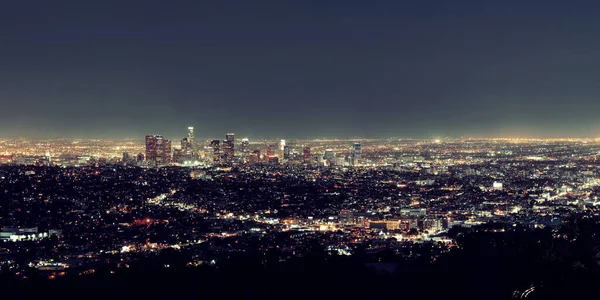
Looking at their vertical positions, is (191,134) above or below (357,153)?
above

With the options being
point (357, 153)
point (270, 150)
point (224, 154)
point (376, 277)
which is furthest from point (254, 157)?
point (376, 277)

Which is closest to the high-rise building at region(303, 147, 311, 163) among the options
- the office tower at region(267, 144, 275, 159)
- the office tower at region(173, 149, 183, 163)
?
the office tower at region(267, 144, 275, 159)

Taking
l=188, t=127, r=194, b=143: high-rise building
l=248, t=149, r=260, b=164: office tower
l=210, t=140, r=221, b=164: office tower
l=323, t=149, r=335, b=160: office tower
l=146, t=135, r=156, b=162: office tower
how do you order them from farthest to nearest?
l=188, t=127, r=194, b=143: high-rise building < l=323, t=149, r=335, b=160: office tower < l=210, t=140, r=221, b=164: office tower < l=248, t=149, r=260, b=164: office tower < l=146, t=135, r=156, b=162: office tower

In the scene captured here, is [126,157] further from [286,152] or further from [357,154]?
[357,154]

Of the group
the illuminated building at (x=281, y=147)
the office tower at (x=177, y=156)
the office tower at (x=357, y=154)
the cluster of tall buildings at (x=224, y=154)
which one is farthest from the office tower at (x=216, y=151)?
the office tower at (x=357, y=154)

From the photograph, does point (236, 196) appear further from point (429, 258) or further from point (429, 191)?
point (429, 258)

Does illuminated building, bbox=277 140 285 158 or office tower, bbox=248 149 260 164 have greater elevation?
illuminated building, bbox=277 140 285 158

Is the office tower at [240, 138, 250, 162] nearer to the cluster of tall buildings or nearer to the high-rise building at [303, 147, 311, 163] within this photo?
the cluster of tall buildings
